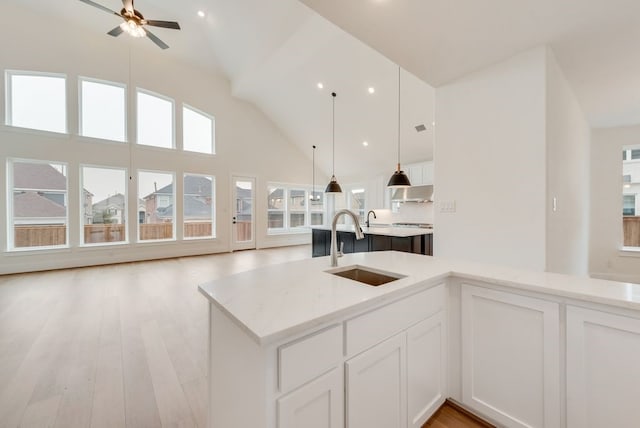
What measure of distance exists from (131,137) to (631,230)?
9.77 metres

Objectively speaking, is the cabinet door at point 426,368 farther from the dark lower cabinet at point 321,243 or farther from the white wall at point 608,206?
the white wall at point 608,206

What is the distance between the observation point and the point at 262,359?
74cm

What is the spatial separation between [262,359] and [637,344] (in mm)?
1360

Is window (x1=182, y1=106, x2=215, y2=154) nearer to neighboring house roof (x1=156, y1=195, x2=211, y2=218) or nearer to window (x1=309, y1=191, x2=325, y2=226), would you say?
neighboring house roof (x1=156, y1=195, x2=211, y2=218)

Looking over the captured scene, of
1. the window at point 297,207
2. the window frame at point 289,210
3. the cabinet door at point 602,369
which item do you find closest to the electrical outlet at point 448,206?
the cabinet door at point 602,369

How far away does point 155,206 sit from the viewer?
20.0 feet

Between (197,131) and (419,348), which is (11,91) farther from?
(419,348)

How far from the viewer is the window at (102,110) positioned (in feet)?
17.2

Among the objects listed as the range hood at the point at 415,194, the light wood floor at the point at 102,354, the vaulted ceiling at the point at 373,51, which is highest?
the vaulted ceiling at the point at 373,51

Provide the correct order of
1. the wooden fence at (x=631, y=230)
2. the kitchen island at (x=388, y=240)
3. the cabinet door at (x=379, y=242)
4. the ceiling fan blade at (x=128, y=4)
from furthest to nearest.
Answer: the wooden fence at (x=631, y=230) < the cabinet door at (x=379, y=242) < the kitchen island at (x=388, y=240) < the ceiling fan blade at (x=128, y=4)

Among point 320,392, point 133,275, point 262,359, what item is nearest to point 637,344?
point 320,392

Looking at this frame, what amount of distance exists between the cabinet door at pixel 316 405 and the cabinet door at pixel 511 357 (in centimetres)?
89

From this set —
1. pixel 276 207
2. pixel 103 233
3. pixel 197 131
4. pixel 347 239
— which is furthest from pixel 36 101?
pixel 347 239

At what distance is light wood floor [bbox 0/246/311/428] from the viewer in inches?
59.0
